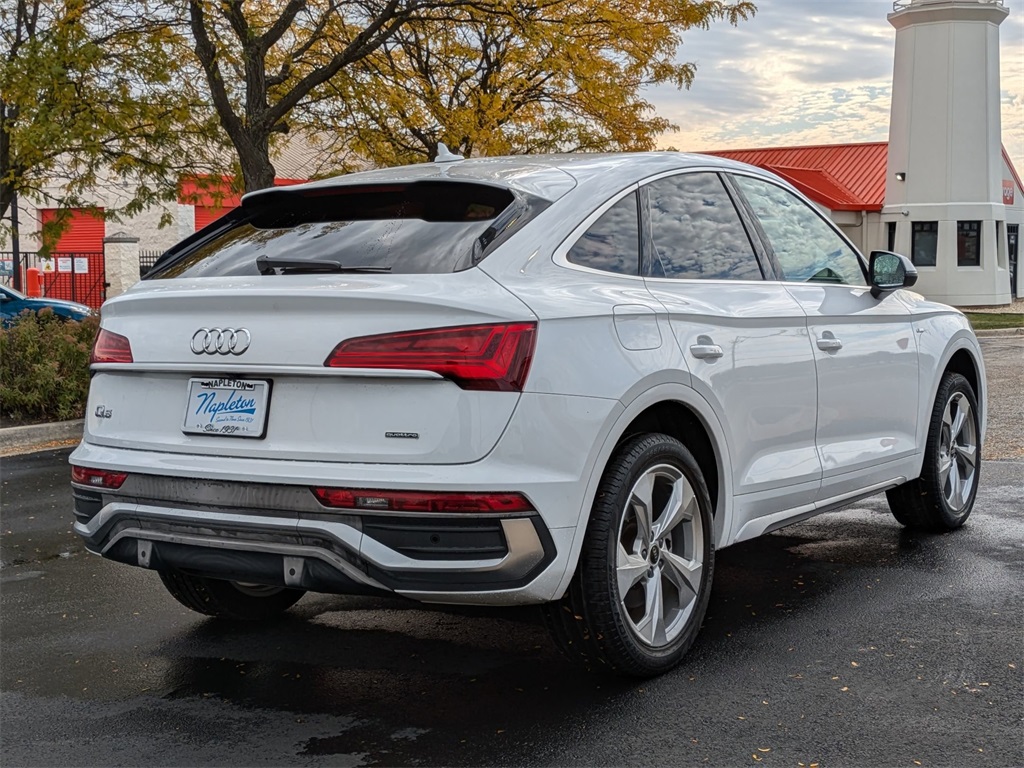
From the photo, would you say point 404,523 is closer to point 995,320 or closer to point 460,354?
point 460,354

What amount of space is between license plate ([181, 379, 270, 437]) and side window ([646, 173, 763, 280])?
4.86 ft

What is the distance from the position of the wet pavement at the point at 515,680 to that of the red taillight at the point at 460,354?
41.9 inches

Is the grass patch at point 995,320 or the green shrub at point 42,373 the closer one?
the green shrub at point 42,373

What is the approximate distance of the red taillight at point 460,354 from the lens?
3.69 meters

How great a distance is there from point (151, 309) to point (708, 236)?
2.11 m

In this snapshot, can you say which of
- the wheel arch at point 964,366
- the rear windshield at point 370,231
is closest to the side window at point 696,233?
the rear windshield at point 370,231

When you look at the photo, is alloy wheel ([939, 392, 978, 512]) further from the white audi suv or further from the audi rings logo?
the audi rings logo

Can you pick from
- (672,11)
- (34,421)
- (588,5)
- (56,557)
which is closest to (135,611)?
(56,557)

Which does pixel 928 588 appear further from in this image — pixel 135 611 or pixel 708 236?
pixel 135 611

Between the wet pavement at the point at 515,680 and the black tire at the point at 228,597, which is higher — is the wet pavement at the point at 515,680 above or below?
below

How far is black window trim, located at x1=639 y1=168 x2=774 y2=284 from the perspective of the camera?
15.0 feet

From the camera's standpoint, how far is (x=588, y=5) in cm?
1892

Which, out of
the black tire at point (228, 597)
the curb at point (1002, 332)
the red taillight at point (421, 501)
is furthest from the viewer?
the curb at point (1002, 332)

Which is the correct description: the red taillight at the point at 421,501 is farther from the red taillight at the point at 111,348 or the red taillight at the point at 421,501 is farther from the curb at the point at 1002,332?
the curb at the point at 1002,332
